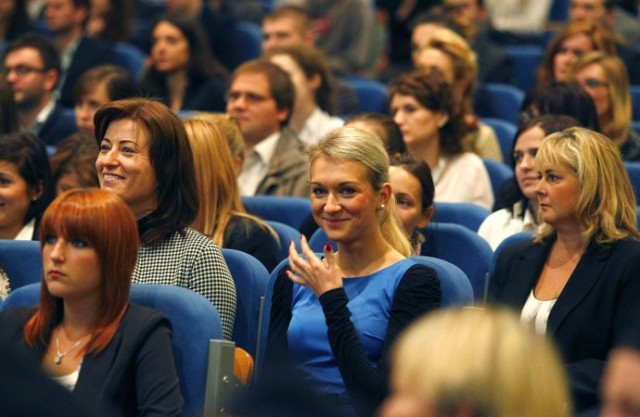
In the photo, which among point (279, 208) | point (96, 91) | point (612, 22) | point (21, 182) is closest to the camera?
point (21, 182)

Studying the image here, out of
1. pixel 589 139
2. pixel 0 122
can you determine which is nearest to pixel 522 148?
pixel 589 139

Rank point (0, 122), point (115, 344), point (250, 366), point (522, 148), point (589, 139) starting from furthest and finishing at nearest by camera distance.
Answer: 1. point (0, 122)
2. point (522, 148)
3. point (589, 139)
4. point (250, 366)
5. point (115, 344)

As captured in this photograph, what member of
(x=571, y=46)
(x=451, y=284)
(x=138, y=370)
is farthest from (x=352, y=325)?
(x=571, y=46)

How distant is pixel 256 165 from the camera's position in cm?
549

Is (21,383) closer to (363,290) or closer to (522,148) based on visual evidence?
(363,290)

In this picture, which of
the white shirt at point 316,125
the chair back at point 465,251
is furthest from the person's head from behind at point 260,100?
the chair back at point 465,251

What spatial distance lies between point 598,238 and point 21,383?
2.30 m

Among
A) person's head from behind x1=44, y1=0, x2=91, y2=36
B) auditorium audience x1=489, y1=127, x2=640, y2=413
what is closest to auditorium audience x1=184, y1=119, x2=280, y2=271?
auditorium audience x1=489, y1=127, x2=640, y2=413

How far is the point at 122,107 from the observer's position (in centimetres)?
359

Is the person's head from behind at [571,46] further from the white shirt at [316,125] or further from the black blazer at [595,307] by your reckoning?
the black blazer at [595,307]

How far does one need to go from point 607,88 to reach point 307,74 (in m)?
1.43

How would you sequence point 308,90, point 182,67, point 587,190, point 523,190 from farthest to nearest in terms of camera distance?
point 182,67, point 308,90, point 523,190, point 587,190

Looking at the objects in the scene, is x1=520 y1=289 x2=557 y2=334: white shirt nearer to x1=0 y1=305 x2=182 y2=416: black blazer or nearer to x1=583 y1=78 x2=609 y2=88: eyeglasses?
x1=0 y1=305 x2=182 y2=416: black blazer

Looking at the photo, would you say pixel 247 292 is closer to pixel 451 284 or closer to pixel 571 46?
pixel 451 284
